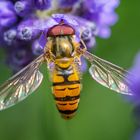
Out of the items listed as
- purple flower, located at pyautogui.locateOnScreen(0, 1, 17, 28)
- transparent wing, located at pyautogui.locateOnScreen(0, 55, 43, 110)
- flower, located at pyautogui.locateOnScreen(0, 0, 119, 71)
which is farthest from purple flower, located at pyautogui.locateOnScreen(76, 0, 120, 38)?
transparent wing, located at pyautogui.locateOnScreen(0, 55, 43, 110)

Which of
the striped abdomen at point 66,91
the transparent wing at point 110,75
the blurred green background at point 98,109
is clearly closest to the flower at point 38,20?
the transparent wing at point 110,75

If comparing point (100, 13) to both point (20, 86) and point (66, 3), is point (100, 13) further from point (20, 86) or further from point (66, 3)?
point (20, 86)

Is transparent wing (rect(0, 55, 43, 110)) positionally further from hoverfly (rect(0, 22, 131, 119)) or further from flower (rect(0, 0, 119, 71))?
flower (rect(0, 0, 119, 71))

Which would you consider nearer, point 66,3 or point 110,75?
point 110,75

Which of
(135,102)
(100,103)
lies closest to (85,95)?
(100,103)

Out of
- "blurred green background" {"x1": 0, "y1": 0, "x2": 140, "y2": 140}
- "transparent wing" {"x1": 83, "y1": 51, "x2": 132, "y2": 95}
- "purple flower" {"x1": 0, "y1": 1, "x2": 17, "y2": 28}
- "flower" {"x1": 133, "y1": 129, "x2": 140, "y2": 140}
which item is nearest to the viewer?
"transparent wing" {"x1": 83, "y1": 51, "x2": 132, "y2": 95}

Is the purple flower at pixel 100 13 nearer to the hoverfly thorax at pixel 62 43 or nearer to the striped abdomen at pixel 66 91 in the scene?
the hoverfly thorax at pixel 62 43

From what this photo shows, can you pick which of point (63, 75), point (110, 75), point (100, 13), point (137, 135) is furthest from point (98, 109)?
point (63, 75)
